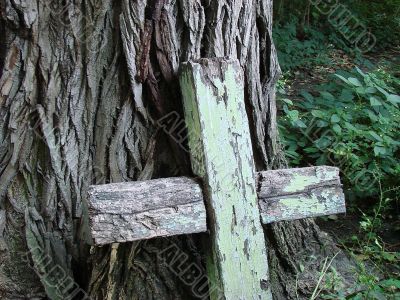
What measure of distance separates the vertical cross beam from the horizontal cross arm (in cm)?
6

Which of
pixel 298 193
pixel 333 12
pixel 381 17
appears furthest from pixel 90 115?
pixel 381 17

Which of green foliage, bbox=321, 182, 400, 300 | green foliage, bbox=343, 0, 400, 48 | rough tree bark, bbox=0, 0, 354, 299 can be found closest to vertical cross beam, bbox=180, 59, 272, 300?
rough tree bark, bbox=0, 0, 354, 299

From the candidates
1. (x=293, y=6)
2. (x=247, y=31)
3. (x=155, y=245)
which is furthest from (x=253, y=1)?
(x=293, y=6)

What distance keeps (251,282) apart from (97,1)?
3.89 feet

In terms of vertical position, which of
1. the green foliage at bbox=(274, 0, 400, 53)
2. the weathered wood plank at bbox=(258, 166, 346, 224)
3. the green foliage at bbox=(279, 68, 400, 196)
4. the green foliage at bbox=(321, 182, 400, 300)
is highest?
the green foliage at bbox=(274, 0, 400, 53)

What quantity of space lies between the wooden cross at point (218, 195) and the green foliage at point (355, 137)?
1.20 meters

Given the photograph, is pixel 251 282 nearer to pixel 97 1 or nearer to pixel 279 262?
pixel 279 262

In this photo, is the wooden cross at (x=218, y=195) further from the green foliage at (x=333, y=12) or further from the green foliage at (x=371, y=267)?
the green foliage at (x=333, y=12)

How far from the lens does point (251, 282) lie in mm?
1948

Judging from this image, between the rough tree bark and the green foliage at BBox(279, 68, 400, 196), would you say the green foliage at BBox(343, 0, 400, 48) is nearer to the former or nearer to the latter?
the green foliage at BBox(279, 68, 400, 196)

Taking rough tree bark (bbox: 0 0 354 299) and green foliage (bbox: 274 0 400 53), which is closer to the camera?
rough tree bark (bbox: 0 0 354 299)

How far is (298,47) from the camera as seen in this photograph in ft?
19.3

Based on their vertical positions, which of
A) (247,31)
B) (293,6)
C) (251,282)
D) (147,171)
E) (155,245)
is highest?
(293,6)

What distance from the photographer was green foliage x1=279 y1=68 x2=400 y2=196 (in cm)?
320
